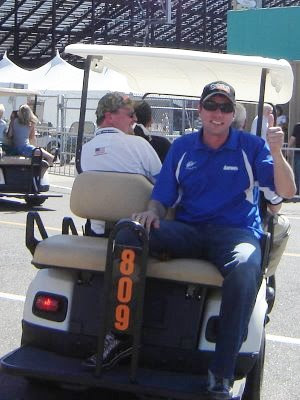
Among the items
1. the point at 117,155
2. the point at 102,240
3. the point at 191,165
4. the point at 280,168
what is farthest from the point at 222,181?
the point at 117,155

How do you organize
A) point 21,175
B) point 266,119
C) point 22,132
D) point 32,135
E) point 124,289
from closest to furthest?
point 124,289 < point 266,119 < point 21,175 < point 22,132 < point 32,135

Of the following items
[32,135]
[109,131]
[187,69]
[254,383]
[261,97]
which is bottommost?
[254,383]

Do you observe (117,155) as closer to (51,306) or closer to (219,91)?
(219,91)

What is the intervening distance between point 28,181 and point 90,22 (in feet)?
108

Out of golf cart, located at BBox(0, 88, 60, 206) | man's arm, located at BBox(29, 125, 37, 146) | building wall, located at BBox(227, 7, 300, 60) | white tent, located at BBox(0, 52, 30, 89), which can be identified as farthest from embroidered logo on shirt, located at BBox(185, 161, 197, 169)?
white tent, located at BBox(0, 52, 30, 89)

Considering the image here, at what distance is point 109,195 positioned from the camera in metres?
4.65

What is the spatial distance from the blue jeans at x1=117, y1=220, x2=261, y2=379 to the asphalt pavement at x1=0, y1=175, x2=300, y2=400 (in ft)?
3.47

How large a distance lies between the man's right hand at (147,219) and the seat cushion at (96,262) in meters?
0.18

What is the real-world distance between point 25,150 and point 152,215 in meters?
9.21

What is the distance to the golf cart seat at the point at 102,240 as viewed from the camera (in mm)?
4180

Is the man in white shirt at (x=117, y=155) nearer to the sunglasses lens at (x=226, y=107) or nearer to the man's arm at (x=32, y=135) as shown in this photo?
the sunglasses lens at (x=226, y=107)

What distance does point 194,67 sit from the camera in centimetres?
535

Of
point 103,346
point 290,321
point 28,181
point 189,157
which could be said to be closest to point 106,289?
point 103,346

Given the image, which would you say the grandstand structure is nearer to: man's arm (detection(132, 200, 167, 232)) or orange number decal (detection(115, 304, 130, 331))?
man's arm (detection(132, 200, 167, 232))
